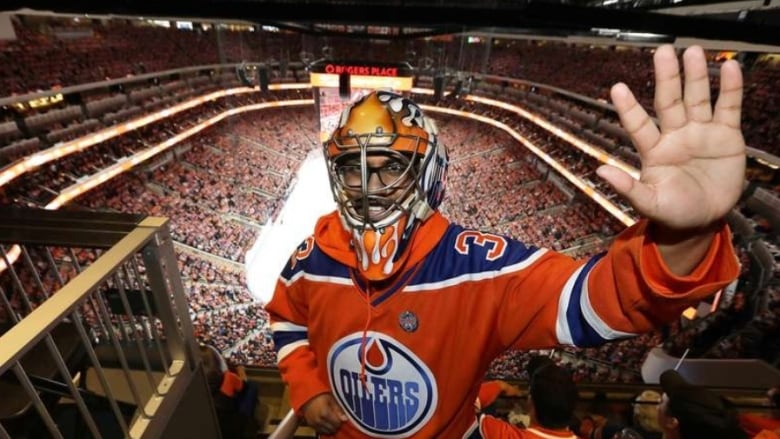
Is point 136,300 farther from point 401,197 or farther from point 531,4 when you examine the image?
point 531,4

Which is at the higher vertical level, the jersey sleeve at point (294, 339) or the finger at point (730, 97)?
the finger at point (730, 97)

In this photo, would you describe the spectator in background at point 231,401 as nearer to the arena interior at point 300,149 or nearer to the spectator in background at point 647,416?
the arena interior at point 300,149

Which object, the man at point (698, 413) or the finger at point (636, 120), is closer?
the finger at point (636, 120)

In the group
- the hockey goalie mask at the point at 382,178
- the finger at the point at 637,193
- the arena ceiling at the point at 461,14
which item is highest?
the arena ceiling at the point at 461,14

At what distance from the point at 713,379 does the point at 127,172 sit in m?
16.6

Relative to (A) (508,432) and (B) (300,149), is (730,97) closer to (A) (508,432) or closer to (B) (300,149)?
(A) (508,432)

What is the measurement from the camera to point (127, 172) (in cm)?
1389

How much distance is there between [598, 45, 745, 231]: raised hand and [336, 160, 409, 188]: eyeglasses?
68 cm

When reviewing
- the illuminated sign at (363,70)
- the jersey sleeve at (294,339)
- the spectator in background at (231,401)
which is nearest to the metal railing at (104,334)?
the jersey sleeve at (294,339)

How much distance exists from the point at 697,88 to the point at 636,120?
0.13m

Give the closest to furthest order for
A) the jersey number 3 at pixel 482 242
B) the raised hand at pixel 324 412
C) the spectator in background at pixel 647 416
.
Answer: the jersey number 3 at pixel 482 242 → the raised hand at pixel 324 412 → the spectator in background at pixel 647 416

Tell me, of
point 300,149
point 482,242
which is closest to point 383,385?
point 482,242

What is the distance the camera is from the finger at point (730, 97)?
843mm

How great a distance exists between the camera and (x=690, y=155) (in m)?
0.88
